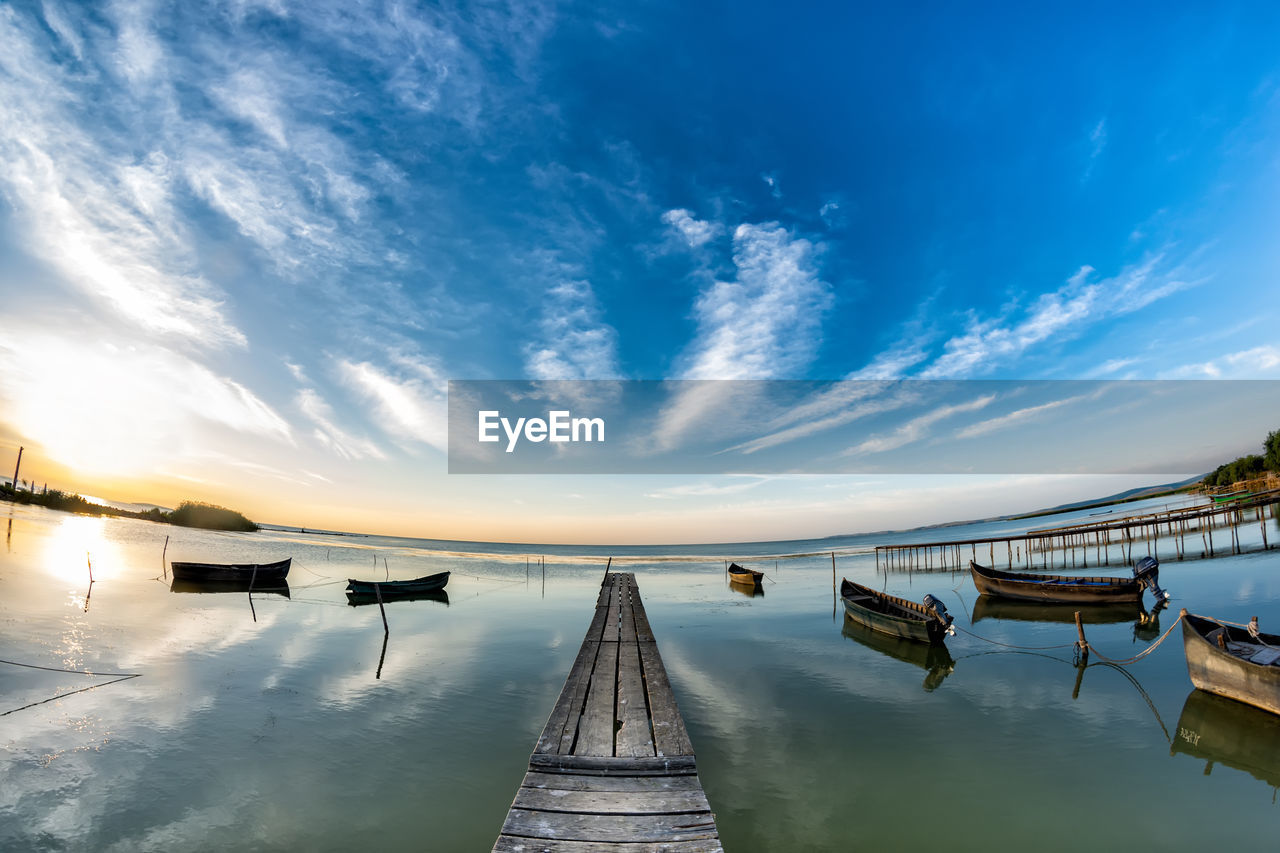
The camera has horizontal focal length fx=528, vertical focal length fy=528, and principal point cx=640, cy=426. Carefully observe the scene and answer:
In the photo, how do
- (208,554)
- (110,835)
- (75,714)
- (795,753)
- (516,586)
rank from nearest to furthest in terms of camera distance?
(110,835) < (795,753) < (75,714) < (516,586) < (208,554)

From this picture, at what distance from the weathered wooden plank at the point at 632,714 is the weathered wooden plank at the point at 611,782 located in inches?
28.4

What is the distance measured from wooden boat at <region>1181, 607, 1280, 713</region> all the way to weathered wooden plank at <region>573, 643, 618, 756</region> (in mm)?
16460

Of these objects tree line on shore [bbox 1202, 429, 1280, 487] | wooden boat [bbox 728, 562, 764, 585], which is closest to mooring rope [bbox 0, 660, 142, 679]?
wooden boat [bbox 728, 562, 764, 585]

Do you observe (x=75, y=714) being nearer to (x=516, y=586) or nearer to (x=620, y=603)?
(x=620, y=603)

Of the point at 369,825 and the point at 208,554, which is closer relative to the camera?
the point at 369,825

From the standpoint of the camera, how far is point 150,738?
1222 centimetres

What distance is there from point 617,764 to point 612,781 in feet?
1.30

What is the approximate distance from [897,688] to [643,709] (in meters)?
9.75

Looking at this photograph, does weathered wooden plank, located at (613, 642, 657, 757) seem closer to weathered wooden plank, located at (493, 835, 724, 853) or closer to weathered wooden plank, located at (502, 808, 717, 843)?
weathered wooden plank, located at (502, 808, 717, 843)

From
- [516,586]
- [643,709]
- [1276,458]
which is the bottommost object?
[516,586]

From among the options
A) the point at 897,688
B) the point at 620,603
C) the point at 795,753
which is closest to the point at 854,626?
the point at 897,688

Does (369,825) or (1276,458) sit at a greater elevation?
(1276,458)

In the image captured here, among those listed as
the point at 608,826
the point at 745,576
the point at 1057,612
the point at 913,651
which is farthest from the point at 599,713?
the point at 745,576

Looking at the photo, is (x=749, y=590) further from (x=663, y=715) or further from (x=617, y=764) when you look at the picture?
(x=617, y=764)
